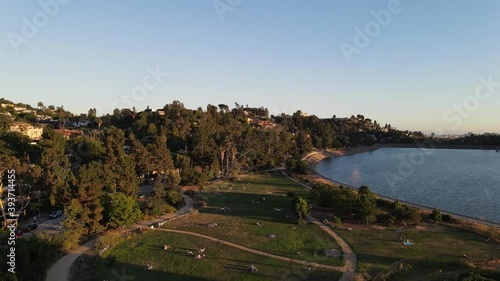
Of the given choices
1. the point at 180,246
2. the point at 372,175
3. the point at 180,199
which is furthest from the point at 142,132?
the point at 180,246

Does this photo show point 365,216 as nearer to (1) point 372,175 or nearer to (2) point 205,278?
(2) point 205,278

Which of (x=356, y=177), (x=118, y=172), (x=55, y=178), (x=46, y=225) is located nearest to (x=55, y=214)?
(x=46, y=225)

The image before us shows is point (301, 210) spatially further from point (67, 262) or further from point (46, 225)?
point (46, 225)

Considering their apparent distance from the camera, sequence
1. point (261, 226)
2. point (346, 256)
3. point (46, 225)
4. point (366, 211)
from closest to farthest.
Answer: point (346, 256), point (46, 225), point (261, 226), point (366, 211)

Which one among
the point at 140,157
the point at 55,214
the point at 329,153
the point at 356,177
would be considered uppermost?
the point at 140,157

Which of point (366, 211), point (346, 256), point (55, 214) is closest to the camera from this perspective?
point (346, 256)

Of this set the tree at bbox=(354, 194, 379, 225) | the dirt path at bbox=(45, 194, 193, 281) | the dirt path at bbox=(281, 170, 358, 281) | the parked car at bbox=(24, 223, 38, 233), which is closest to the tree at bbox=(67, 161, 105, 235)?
the dirt path at bbox=(45, 194, 193, 281)

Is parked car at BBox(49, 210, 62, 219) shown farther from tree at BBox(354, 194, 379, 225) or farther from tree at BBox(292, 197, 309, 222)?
tree at BBox(354, 194, 379, 225)

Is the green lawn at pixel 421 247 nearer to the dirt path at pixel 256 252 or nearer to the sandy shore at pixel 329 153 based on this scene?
the dirt path at pixel 256 252

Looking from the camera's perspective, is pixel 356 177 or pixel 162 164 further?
pixel 356 177
